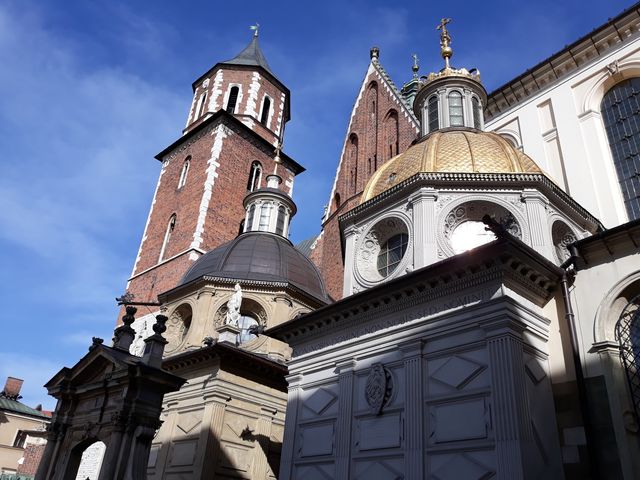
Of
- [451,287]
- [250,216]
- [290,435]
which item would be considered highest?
[250,216]

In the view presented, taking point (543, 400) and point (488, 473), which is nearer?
point (488, 473)

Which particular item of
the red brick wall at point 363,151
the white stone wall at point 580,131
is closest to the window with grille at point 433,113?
the white stone wall at point 580,131

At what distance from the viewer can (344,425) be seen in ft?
32.4

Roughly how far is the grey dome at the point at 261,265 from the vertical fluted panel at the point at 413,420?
8438 millimetres

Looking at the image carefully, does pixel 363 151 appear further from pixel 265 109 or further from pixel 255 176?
pixel 265 109

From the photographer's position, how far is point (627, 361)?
8492mm

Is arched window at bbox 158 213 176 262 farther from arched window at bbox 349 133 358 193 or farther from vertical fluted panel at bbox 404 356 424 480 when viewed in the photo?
vertical fluted panel at bbox 404 356 424 480

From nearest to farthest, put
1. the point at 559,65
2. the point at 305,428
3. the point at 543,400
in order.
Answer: the point at 543,400, the point at 305,428, the point at 559,65

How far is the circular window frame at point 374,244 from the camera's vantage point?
486 inches

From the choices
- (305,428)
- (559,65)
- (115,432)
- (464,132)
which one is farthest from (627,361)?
(559,65)

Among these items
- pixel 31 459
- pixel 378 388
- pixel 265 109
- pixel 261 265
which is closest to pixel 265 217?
pixel 261 265

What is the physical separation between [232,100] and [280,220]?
11719 mm

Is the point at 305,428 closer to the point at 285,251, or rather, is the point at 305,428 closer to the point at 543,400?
the point at 543,400

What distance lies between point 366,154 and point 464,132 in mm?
9991
